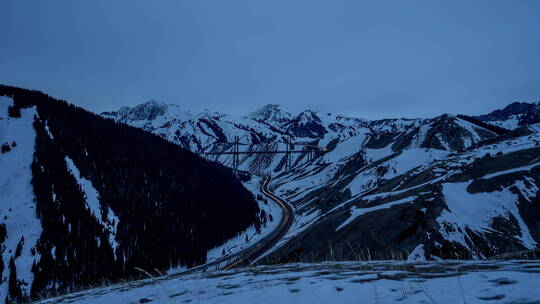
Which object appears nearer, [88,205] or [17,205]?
[17,205]

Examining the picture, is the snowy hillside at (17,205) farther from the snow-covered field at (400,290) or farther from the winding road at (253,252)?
the snow-covered field at (400,290)

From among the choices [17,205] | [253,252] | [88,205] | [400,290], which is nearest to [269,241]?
[253,252]

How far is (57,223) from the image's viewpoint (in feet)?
181

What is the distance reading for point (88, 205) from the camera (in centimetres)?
6462

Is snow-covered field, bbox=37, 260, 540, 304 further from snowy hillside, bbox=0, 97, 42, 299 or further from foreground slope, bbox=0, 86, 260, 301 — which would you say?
snowy hillside, bbox=0, 97, 42, 299

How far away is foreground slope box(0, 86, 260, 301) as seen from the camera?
164ft

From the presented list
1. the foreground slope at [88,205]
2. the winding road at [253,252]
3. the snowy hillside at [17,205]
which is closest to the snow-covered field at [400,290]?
the winding road at [253,252]

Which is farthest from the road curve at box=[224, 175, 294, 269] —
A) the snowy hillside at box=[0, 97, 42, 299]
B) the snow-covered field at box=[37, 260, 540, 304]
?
the snow-covered field at box=[37, 260, 540, 304]

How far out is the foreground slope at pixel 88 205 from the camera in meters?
50.1

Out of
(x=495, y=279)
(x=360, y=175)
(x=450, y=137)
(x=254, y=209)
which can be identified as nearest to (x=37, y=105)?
(x=254, y=209)

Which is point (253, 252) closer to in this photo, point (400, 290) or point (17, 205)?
point (17, 205)

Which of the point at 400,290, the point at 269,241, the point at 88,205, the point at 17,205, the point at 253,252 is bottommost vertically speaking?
the point at 253,252

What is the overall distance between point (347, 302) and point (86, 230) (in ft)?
228

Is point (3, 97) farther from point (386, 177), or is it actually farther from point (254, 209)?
point (386, 177)
